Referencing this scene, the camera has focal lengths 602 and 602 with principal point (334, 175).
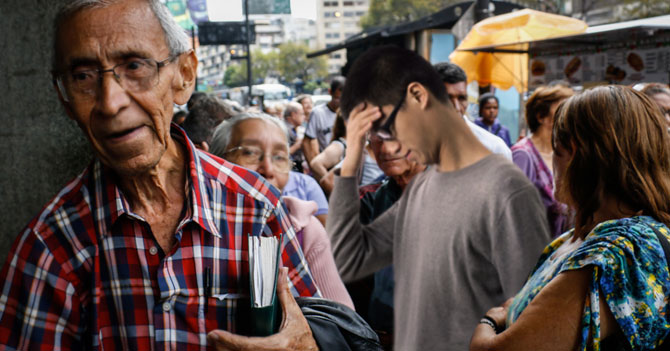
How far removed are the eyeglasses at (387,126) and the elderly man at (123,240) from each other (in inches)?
27.4

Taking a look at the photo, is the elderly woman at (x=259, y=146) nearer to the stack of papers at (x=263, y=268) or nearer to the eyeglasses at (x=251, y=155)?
the eyeglasses at (x=251, y=155)

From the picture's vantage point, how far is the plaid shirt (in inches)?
46.2

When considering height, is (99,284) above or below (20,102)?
below

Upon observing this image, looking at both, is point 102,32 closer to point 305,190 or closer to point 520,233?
point 520,233

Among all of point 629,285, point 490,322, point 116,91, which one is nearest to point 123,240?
point 116,91

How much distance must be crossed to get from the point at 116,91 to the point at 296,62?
61742 millimetres

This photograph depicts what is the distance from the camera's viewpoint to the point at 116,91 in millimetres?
1210

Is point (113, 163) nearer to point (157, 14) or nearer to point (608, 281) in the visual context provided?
point (157, 14)

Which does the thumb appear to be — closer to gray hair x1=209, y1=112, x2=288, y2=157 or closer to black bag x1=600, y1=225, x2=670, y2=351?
black bag x1=600, y1=225, x2=670, y2=351

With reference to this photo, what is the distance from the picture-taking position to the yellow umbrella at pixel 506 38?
13.9 feet

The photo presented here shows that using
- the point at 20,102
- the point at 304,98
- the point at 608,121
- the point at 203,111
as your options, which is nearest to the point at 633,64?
the point at 203,111

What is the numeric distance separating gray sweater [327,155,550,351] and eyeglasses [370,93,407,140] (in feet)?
0.58

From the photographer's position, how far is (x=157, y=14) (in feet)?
4.18

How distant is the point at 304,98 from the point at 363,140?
977 centimetres
